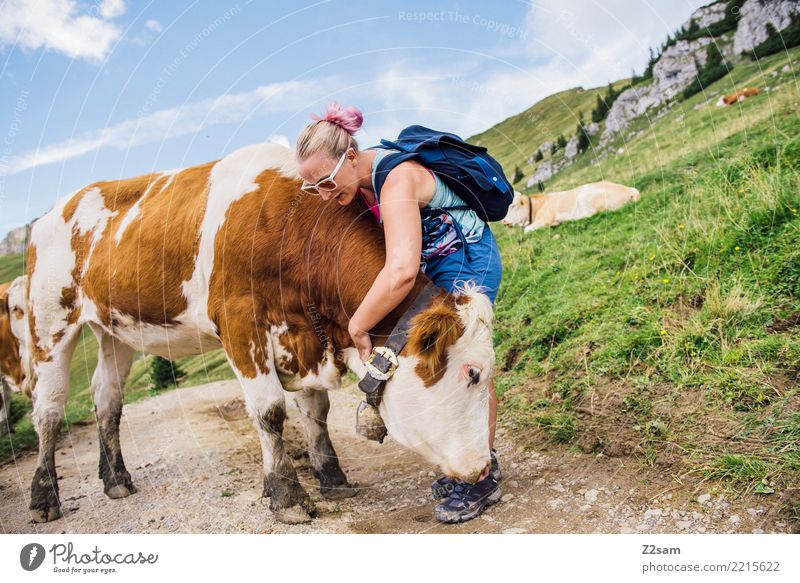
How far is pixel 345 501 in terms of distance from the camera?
4.27 meters

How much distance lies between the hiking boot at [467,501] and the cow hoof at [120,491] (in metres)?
2.87

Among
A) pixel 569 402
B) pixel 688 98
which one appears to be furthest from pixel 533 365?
pixel 688 98

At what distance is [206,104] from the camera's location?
445 cm

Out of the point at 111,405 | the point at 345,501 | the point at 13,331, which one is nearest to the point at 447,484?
the point at 345,501

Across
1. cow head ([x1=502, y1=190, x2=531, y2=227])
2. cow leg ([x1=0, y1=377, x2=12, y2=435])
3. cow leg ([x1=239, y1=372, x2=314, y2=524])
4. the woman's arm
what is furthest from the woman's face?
cow head ([x1=502, y1=190, x2=531, y2=227])

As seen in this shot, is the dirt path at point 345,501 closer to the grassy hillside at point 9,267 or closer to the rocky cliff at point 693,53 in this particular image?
the grassy hillside at point 9,267

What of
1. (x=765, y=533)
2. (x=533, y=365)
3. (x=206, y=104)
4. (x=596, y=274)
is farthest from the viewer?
(x=596, y=274)

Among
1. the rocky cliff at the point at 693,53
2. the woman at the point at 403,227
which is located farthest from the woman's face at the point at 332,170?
the rocky cliff at the point at 693,53

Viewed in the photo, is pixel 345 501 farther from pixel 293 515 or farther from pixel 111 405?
pixel 111 405

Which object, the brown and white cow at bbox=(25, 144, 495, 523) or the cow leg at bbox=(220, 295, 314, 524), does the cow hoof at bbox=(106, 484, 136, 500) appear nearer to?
the brown and white cow at bbox=(25, 144, 495, 523)

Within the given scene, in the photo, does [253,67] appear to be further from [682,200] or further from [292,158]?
[682,200]

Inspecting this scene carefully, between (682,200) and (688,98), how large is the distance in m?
3.31

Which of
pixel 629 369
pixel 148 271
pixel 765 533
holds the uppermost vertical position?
pixel 148 271
